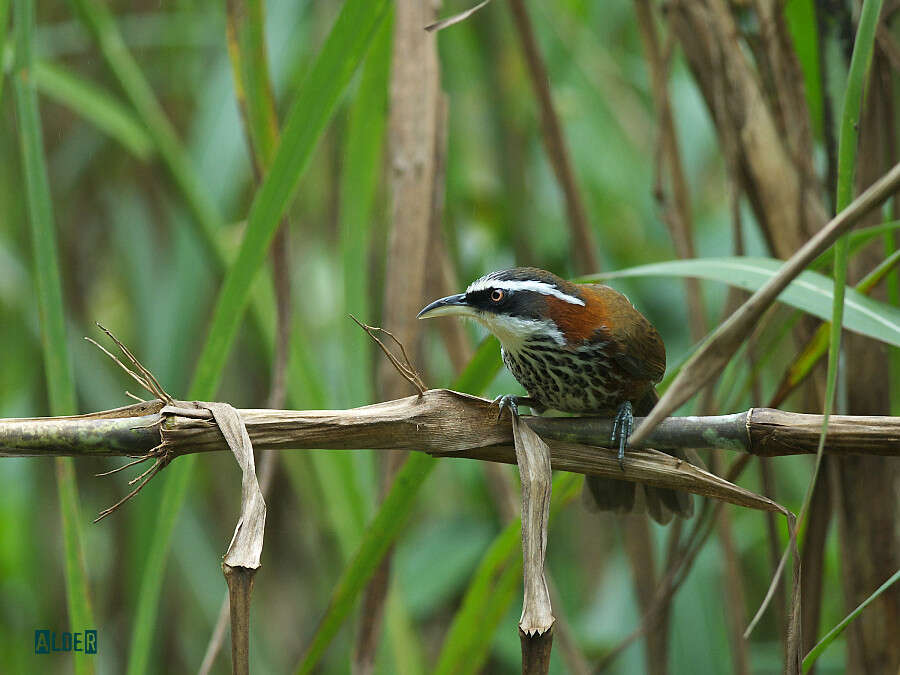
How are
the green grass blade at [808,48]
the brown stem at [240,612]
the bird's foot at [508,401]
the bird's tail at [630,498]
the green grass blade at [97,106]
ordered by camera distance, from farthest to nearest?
the green grass blade at [97,106]
the green grass blade at [808,48]
the bird's tail at [630,498]
the bird's foot at [508,401]
the brown stem at [240,612]

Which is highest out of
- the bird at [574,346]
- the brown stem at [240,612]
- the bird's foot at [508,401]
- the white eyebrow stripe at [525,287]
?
the white eyebrow stripe at [525,287]

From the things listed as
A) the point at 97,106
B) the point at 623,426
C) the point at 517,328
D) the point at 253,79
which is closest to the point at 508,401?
the point at 517,328

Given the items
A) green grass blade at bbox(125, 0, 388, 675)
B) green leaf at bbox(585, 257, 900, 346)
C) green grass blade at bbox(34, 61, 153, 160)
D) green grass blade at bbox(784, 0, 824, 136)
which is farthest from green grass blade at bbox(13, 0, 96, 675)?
green grass blade at bbox(784, 0, 824, 136)

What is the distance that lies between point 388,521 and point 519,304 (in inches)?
29.8

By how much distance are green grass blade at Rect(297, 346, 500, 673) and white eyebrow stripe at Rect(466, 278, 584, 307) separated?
43 cm

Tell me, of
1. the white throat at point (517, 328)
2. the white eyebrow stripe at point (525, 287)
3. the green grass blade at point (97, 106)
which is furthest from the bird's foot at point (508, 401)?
the green grass blade at point (97, 106)

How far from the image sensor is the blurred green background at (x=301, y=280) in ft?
10.3

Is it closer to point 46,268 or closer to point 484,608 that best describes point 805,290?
point 484,608

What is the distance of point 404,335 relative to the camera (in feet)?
6.19

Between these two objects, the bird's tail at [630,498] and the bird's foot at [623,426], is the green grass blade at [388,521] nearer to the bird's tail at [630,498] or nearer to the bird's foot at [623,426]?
the bird's foot at [623,426]

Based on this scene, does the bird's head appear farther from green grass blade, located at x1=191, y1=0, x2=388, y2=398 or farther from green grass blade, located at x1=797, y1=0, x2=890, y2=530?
green grass blade, located at x1=797, y1=0, x2=890, y2=530

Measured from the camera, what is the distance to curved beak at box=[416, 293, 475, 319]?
Answer: 1.98m

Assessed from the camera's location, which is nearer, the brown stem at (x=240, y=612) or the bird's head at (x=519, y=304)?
the brown stem at (x=240, y=612)

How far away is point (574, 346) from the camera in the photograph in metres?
2.17
